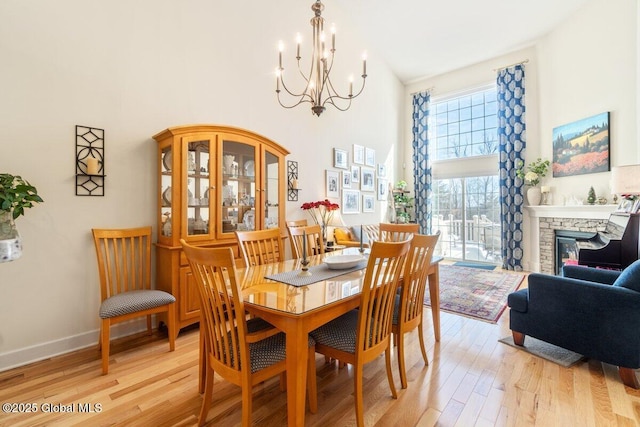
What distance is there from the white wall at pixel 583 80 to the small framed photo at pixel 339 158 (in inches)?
135

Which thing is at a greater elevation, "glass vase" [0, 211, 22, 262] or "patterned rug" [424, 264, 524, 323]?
"glass vase" [0, 211, 22, 262]

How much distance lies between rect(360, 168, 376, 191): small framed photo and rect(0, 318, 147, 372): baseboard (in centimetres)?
420

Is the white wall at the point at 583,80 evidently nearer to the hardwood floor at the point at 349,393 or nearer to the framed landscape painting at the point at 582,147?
the framed landscape painting at the point at 582,147

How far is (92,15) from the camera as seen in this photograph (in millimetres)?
2467

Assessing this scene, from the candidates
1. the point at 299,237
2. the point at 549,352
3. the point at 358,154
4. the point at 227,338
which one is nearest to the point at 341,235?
the point at 358,154

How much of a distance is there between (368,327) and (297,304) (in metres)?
0.45

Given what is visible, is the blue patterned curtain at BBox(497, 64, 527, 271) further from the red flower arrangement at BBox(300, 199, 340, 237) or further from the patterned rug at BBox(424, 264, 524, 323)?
the red flower arrangement at BBox(300, 199, 340, 237)

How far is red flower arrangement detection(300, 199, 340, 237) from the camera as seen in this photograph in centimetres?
405

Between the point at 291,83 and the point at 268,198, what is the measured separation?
1.91 metres

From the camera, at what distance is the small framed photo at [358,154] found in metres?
5.39

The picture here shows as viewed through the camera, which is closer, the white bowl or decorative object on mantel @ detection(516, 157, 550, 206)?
the white bowl

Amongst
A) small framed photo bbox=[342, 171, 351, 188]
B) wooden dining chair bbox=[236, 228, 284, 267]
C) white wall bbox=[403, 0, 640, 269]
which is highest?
white wall bbox=[403, 0, 640, 269]

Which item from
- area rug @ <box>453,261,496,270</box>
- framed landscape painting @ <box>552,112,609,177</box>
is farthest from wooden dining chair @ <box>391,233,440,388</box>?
area rug @ <box>453,261,496,270</box>

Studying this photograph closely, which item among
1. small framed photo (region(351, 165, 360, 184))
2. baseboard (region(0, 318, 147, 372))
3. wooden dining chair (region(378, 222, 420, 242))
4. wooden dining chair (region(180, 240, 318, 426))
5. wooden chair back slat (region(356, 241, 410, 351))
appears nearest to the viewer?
wooden dining chair (region(180, 240, 318, 426))
